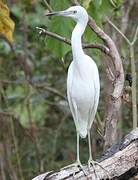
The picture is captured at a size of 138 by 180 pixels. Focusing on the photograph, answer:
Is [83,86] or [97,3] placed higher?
[97,3]

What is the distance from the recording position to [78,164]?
2277mm

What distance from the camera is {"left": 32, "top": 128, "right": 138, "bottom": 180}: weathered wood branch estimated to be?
2188mm

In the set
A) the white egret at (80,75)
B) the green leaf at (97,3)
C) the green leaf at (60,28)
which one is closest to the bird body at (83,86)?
the white egret at (80,75)

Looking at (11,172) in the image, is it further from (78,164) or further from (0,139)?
(78,164)

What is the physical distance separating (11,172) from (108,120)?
1.78m

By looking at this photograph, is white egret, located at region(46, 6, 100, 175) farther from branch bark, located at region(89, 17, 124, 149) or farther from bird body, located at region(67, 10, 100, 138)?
branch bark, located at region(89, 17, 124, 149)

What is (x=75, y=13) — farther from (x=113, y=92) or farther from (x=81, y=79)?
(x=113, y=92)

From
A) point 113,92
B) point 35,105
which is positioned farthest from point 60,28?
point 35,105

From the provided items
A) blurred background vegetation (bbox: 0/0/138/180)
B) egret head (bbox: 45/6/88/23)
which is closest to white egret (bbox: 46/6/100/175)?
egret head (bbox: 45/6/88/23)

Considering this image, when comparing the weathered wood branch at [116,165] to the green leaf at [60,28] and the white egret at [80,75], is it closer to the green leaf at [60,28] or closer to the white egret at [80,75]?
the white egret at [80,75]

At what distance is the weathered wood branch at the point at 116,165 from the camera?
2188 millimetres

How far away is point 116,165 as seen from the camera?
221cm

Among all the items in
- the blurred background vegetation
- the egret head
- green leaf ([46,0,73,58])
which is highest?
the egret head

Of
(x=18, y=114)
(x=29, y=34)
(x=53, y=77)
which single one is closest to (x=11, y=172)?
(x=18, y=114)
